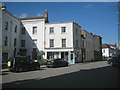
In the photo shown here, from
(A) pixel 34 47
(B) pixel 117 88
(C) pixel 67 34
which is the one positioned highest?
(C) pixel 67 34

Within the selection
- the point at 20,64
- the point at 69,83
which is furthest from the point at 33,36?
the point at 69,83

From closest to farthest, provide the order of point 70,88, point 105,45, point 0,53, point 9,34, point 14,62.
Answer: point 70,88 < point 14,62 < point 0,53 < point 9,34 < point 105,45

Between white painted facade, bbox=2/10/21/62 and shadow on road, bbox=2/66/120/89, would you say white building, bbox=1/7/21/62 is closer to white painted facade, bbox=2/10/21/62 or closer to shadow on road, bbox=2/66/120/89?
white painted facade, bbox=2/10/21/62

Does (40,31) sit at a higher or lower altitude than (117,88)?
higher

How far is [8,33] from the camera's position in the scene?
123ft

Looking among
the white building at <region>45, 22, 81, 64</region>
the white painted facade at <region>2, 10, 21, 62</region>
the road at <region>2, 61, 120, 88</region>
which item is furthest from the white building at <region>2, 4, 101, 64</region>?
the road at <region>2, 61, 120, 88</region>

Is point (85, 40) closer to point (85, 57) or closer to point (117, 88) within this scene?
point (85, 57)

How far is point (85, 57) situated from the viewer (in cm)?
5541

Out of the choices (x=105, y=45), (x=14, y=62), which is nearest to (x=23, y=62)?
(x=14, y=62)

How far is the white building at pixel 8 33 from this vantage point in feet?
117

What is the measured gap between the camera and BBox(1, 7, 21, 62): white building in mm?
35750

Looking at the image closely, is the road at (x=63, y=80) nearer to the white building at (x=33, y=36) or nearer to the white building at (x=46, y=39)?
the white building at (x=46, y=39)

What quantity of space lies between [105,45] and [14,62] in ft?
272

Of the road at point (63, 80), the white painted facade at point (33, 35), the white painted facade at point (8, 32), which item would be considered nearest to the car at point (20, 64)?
the road at point (63, 80)
